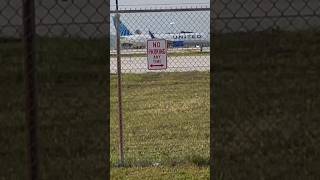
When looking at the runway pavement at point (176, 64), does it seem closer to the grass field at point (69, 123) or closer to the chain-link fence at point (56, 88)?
the grass field at point (69, 123)

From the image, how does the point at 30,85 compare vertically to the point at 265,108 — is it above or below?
above

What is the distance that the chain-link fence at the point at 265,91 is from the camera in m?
4.87

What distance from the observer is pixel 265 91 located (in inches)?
262

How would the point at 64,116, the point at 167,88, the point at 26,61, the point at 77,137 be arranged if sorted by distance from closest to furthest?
the point at 26,61 → the point at 77,137 → the point at 64,116 → the point at 167,88

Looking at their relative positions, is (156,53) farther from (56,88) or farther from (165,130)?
(56,88)

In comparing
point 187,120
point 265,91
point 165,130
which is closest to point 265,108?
point 265,91

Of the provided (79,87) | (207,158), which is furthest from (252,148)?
(79,87)

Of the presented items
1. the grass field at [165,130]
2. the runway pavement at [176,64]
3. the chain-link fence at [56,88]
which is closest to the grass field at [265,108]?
the grass field at [165,130]

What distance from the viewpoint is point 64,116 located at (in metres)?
5.09

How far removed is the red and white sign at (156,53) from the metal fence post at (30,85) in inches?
162

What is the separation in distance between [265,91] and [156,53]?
1500 millimetres

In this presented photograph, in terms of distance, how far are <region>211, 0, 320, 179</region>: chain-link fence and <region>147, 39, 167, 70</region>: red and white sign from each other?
0.79 meters

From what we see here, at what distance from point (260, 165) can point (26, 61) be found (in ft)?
8.76

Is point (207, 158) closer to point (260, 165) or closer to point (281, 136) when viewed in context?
point (281, 136)
